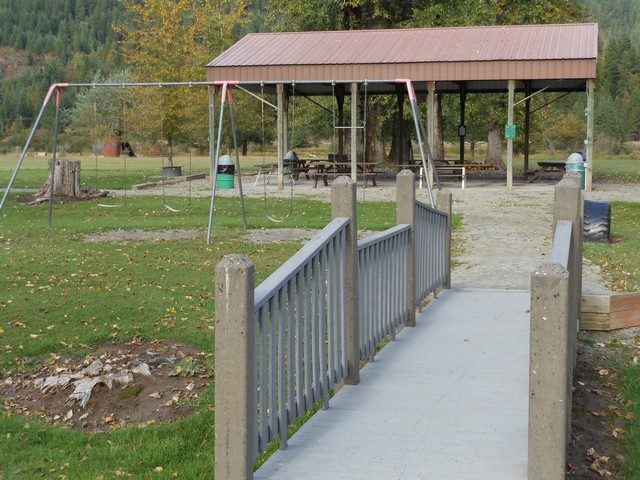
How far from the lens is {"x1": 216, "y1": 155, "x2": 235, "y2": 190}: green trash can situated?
26.5 meters

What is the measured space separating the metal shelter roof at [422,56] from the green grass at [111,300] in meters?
6.92

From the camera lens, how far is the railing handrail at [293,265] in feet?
13.4

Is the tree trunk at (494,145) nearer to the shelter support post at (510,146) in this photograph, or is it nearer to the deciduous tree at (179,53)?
the deciduous tree at (179,53)

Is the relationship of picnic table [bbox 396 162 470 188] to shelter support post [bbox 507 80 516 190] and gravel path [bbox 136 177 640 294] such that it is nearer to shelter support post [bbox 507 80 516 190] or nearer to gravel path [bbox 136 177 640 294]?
gravel path [bbox 136 177 640 294]

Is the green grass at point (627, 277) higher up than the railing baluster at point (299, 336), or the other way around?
the railing baluster at point (299, 336)

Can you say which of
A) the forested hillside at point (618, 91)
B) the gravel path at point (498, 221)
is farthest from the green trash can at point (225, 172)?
the forested hillside at point (618, 91)

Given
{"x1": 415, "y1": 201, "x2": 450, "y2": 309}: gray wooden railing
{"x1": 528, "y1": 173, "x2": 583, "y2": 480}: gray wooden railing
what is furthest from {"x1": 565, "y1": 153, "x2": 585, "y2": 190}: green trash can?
{"x1": 528, "y1": 173, "x2": 583, "y2": 480}: gray wooden railing

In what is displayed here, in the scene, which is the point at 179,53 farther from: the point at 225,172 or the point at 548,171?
the point at 548,171

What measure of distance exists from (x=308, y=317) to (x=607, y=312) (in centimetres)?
384

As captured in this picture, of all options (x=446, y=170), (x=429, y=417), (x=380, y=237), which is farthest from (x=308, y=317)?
(x=446, y=170)

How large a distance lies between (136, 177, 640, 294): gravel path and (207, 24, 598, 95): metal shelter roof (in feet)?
9.94

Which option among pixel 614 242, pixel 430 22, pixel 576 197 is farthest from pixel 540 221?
pixel 430 22

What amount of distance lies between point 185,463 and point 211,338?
262 centimetres

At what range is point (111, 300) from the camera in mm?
9375
